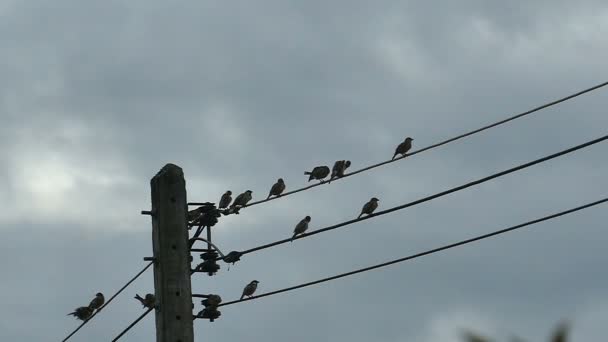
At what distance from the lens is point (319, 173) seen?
28484 millimetres

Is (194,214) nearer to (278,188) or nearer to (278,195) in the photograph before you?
(278,195)

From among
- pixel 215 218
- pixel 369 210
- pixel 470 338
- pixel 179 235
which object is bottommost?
pixel 470 338

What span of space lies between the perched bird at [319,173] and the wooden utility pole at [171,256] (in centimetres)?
1612

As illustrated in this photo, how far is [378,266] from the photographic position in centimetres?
1190

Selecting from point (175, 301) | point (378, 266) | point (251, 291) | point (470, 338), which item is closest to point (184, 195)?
point (175, 301)

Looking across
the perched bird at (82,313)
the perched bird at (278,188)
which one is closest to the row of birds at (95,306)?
the perched bird at (82,313)

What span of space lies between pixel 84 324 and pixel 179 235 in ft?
9.64

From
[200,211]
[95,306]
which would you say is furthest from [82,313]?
[200,211]

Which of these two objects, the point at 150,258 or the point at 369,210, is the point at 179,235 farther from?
the point at 369,210

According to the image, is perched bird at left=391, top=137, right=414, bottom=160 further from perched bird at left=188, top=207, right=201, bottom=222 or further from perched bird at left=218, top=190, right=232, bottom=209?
perched bird at left=188, top=207, right=201, bottom=222

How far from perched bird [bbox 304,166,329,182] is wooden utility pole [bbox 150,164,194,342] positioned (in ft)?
52.9

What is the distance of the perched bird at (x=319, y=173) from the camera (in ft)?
91.8

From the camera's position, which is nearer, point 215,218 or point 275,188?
point 215,218

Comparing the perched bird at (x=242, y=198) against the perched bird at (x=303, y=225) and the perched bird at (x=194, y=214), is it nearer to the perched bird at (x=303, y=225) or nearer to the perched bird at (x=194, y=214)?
the perched bird at (x=303, y=225)
